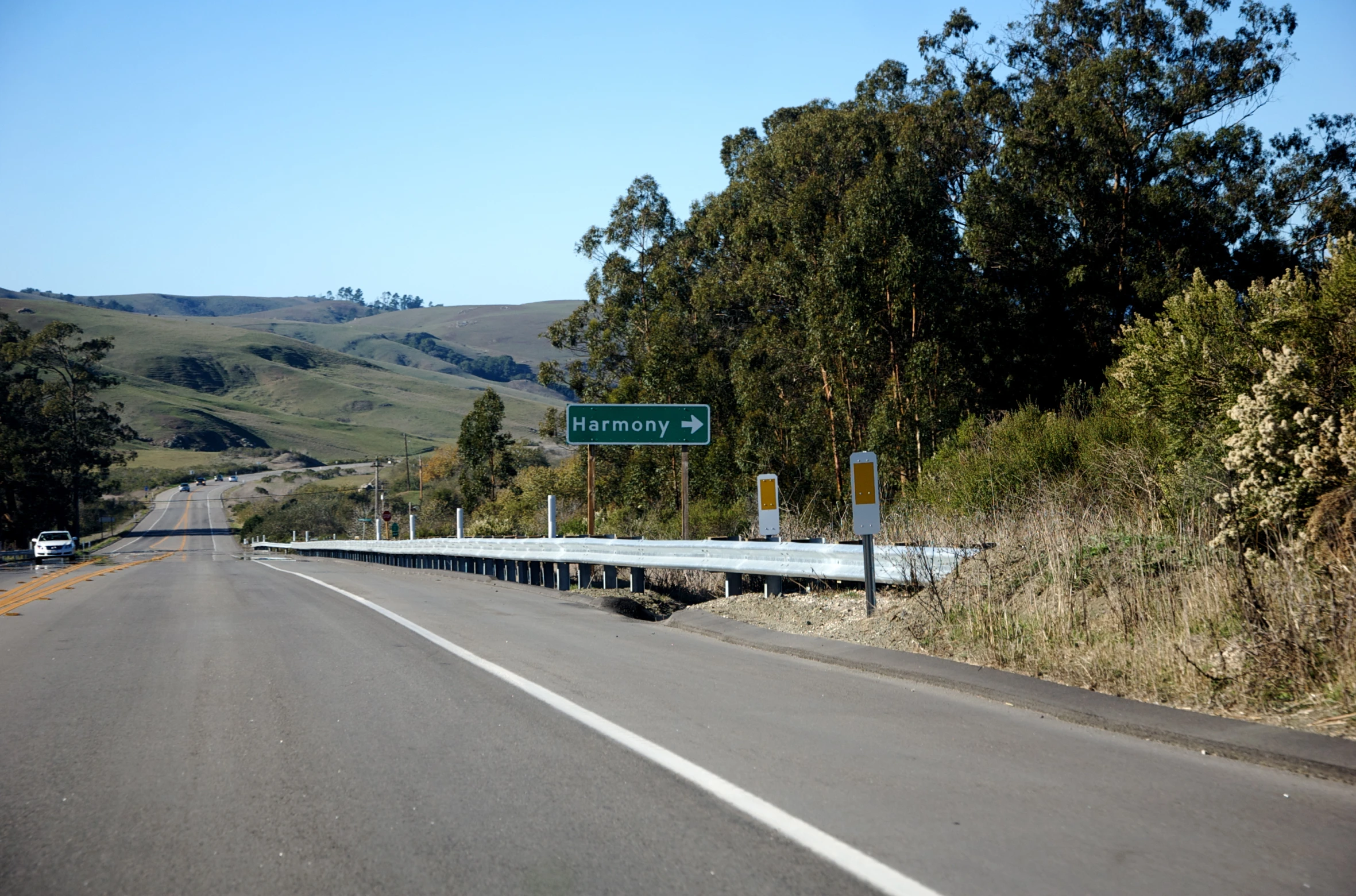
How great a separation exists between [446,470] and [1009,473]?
101409 millimetres

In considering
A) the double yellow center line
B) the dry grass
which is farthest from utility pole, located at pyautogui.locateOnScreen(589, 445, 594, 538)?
the dry grass

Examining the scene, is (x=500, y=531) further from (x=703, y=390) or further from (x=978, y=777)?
(x=978, y=777)

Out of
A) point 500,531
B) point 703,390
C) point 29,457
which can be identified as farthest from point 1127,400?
point 29,457

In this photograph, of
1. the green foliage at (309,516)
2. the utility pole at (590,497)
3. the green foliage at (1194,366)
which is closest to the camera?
the green foliage at (1194,366)

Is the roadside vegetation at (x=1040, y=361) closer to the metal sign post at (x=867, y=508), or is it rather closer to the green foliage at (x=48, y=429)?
the metal sign post at (x=867, y=508)

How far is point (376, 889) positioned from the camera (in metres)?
4.20

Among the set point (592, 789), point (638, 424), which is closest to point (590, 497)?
point (638, 424)

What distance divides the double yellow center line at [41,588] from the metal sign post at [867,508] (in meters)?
12.8

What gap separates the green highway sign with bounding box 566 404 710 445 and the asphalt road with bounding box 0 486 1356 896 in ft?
38.5

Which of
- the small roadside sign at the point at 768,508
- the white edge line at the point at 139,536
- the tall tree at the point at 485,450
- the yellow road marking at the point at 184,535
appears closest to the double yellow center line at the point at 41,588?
the small roadside sign at the point at 768,508

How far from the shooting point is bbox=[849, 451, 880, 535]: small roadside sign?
1068 cm

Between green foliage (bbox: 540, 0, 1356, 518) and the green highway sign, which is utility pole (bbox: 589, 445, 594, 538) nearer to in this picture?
the green highway sign

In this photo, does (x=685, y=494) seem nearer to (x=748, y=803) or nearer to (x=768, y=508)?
(x=768, y=508)

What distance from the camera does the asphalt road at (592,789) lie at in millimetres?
4340
